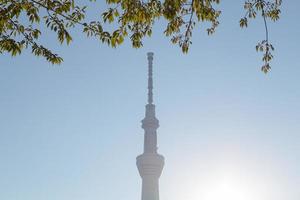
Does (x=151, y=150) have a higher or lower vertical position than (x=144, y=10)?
higher

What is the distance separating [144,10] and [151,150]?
403ft

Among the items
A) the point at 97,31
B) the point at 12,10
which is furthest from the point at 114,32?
the point at 12,10

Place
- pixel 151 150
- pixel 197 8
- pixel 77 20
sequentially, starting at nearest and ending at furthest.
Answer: pixel 197 8
pixel 77 20
pixel 151 150

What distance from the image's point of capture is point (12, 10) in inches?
510

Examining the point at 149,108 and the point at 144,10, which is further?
the point at 149,108

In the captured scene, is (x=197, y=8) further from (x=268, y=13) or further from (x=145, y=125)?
(x=145, y=125)

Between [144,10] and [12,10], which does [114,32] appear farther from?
[12,10]

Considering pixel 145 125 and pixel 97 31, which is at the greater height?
pixel 145 125

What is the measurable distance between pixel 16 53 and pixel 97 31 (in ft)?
7.29

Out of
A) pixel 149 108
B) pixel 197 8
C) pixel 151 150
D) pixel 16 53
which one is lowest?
pixel 16 53

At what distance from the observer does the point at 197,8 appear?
1287 centimetres

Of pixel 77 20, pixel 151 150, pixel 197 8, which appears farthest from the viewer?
pixel 151 150

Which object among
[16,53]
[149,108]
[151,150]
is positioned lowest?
[16,53]

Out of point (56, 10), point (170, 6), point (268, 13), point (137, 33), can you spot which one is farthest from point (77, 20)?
point (268, 13)
